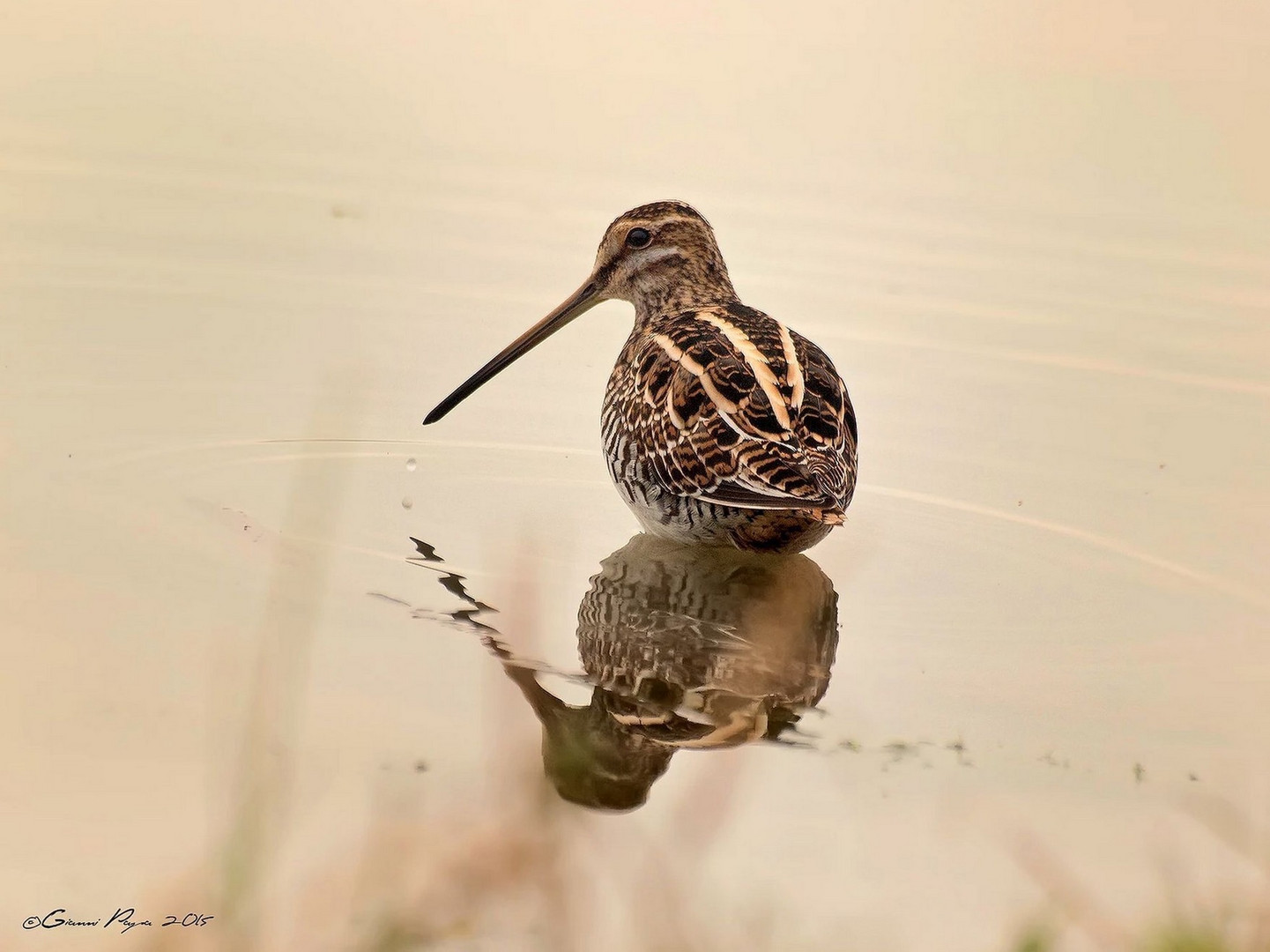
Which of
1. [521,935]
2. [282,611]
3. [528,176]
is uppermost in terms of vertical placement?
[521,935]

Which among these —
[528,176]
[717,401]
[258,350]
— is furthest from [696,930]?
[528,176]

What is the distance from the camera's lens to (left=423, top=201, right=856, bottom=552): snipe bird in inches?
214

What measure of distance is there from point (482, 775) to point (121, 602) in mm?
1419

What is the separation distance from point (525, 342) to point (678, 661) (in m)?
2.28

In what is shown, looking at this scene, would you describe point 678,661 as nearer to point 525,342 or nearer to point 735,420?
point 735,420

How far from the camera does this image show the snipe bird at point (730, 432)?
17.8 feet

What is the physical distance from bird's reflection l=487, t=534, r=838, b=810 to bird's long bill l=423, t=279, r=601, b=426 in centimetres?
105

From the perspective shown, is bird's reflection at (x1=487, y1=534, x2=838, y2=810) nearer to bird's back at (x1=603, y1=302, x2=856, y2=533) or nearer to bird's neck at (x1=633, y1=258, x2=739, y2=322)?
bird's back at (x1=603, y1=302, x2=856, y2=533)

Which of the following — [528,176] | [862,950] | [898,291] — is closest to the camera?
[862,950]

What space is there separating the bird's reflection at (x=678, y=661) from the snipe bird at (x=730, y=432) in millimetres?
150

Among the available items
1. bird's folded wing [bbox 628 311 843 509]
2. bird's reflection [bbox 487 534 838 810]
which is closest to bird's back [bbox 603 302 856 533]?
bird's folded wing [bbox 628 311 843 509]

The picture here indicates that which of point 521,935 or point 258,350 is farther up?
point 521,935

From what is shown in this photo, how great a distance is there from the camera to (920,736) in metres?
4.86

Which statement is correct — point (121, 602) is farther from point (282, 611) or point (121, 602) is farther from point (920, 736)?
point (920, 736)
